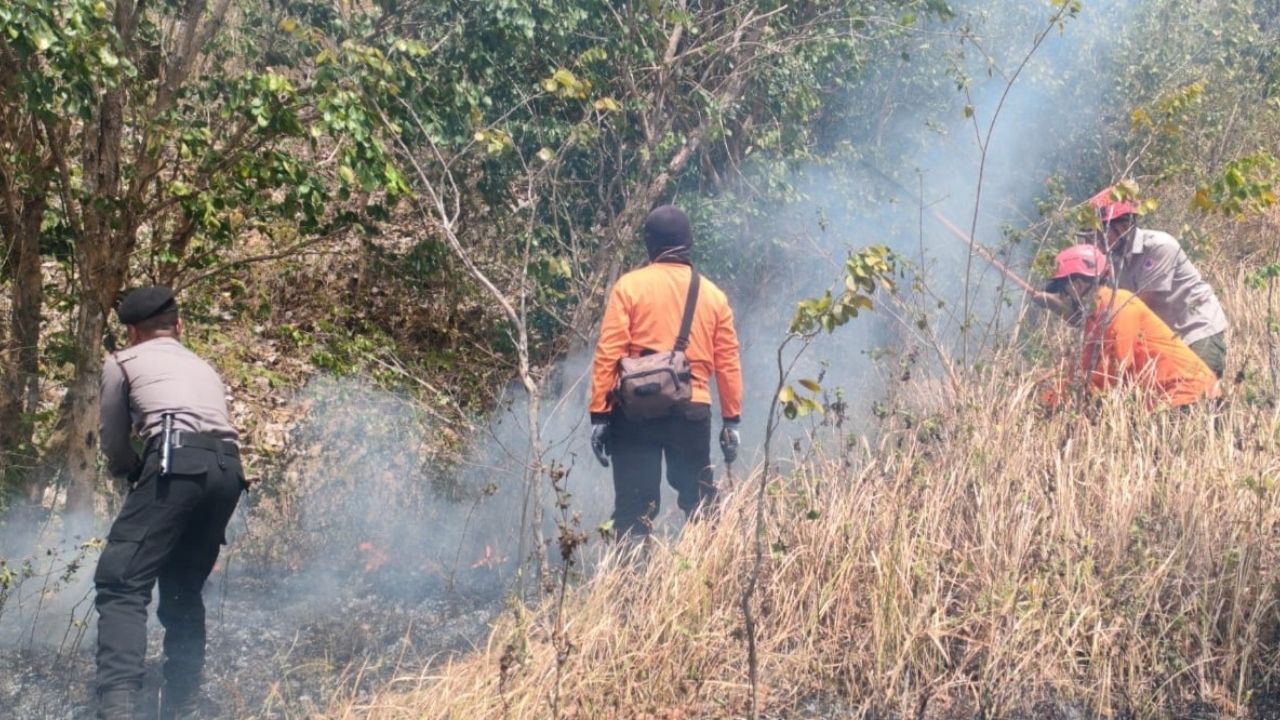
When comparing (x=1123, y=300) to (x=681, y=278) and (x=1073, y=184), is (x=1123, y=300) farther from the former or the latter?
(x=1073, y=184)

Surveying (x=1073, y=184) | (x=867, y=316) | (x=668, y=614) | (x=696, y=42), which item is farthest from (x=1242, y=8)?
(x=668, y=614)

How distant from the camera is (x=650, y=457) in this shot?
5.73 metres

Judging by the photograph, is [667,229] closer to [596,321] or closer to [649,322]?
[649,322]

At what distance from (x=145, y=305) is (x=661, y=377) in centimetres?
209

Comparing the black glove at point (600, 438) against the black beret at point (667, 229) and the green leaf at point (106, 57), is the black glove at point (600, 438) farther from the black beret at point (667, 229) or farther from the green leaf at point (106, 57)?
the green leaf at point (106, 57)

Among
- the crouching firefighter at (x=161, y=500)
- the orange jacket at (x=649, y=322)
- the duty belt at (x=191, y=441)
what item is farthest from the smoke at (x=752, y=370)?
the duty belt at (x=191, y=441)

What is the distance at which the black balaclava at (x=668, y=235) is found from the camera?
562 cm

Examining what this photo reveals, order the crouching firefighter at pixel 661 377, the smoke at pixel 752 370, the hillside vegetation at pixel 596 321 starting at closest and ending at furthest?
1. the hillside vegetation at pixel 596 321
2. the crouching firefighter at pixel 661 377
3. the smoke at pixel 752 370

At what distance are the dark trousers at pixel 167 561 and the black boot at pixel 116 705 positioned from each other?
24 millimetres

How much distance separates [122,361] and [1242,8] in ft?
33.9

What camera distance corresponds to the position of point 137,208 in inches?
235

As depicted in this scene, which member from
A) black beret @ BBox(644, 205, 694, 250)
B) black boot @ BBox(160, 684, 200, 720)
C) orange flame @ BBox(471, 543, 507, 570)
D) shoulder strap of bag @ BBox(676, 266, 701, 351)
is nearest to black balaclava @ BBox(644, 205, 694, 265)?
black beret @ BBox(644, 205, 694, 250)

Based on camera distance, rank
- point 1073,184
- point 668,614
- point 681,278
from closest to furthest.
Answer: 1. point 668,614
2. point 681,278
3. point 1073,184

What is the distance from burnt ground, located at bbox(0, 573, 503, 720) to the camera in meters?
5.04
